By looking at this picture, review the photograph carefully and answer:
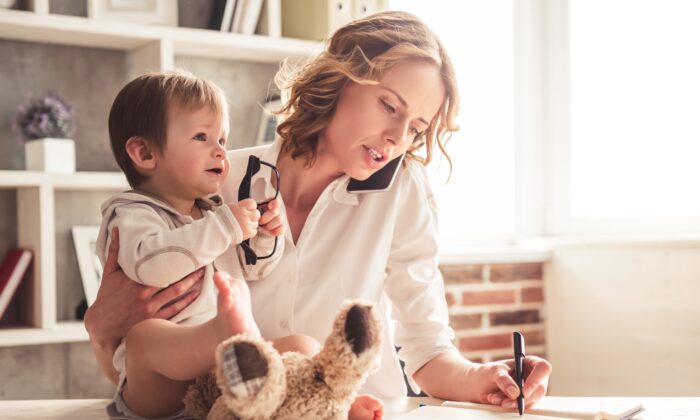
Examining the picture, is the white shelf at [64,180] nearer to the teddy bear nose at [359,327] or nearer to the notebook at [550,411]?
the notebook at [550,411]

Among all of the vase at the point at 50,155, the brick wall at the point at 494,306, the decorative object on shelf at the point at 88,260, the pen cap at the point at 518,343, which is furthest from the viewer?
the brick wall at the point at 494,306

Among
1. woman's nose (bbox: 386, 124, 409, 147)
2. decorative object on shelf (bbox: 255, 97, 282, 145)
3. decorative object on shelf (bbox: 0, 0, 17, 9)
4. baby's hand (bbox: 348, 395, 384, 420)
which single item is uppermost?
decorative object on shelf (bbox: 0, 0, 17, 9)

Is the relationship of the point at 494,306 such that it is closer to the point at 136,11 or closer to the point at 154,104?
the point at 136,11

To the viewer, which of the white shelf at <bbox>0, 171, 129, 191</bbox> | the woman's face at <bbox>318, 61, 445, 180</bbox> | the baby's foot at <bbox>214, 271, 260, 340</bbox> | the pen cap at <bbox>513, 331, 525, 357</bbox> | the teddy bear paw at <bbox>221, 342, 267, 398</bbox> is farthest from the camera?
the white shelf at <bbox>0, 171, 129, 191</bbox>

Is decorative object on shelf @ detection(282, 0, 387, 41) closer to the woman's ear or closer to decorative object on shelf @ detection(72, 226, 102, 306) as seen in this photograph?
decorative object on shelf @ detection(72, 226, 102, 306)

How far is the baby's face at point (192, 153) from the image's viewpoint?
131 centimetres

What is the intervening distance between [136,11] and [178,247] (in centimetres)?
180

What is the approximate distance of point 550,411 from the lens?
116 centimetres

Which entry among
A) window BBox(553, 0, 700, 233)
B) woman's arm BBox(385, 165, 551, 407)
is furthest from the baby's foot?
window BBox(553, 0, 700, 233)

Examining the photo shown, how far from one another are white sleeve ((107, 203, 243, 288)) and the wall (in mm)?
1882

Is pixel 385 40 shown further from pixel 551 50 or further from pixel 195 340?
pixel 551 50

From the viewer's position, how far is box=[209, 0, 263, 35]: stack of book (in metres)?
2.82

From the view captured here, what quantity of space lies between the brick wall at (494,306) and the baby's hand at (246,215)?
1.95m

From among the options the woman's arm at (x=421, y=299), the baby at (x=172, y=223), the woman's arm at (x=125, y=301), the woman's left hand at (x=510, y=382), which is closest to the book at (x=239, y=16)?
the woman's arm at (x=421, y=299)
